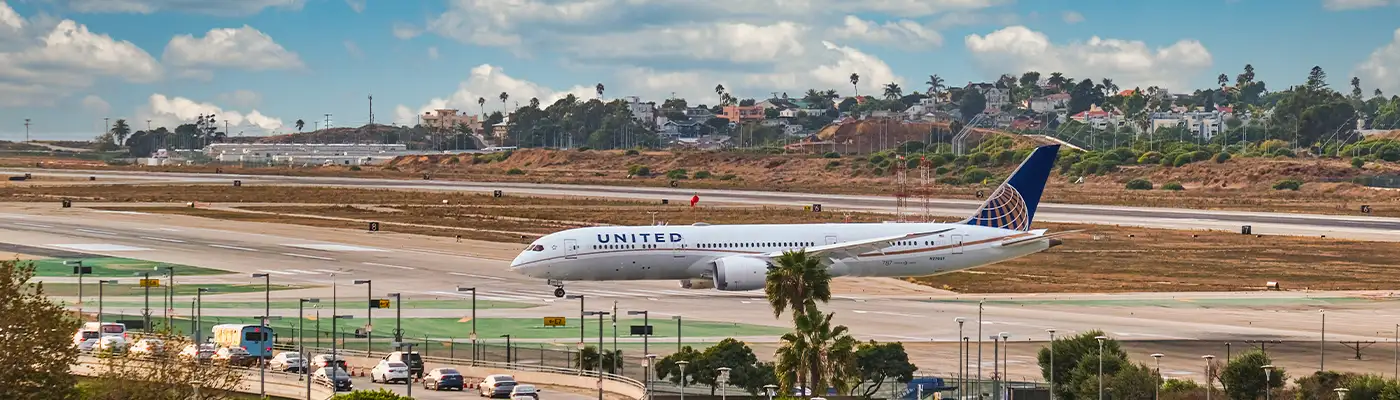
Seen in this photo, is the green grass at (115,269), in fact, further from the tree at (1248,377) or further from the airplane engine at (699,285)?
the tree at (1248,377)

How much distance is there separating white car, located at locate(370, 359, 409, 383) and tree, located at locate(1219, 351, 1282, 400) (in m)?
30.9

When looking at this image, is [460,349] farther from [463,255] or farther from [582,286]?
[463,255]

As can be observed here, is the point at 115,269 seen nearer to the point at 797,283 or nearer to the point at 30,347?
the point at 30,347

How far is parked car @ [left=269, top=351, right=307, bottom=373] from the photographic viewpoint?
6844cm

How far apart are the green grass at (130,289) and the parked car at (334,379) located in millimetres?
35355

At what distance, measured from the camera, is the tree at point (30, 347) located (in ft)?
164

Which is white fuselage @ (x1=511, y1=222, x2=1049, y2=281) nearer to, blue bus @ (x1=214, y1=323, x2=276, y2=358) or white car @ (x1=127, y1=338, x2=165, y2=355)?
blue bus @ (x1=214, y1=323, x2=276, y2=358)

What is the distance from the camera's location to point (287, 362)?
6881 cm

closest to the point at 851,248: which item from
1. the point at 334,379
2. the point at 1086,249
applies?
the point at 334,379

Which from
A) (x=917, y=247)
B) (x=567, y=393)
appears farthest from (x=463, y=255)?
(x=567, y=393)

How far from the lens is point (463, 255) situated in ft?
400

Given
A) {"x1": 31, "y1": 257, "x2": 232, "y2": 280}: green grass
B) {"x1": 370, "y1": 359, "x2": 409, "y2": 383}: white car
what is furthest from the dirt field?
{"x1": 370, "y1": 359, "x2": 409, "y2": 383}: white car

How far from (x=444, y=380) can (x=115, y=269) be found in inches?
2230

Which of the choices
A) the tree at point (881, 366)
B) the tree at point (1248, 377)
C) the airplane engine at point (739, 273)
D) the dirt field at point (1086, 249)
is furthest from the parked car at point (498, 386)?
the dirt field at point (1086, 249)
